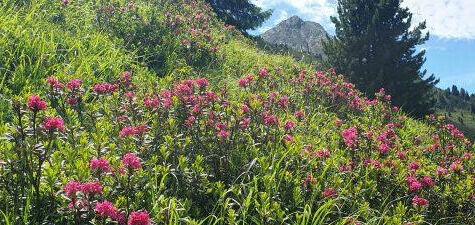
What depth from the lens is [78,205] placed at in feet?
10.1

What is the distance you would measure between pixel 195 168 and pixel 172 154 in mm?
454

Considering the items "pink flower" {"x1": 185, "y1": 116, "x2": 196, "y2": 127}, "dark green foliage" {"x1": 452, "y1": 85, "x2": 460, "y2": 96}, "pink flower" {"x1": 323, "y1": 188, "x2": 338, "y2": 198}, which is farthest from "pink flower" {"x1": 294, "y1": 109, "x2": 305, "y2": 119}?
"dark green foliage" {"x1": 452, "y1": 85, "x2": 460, "y2": 96}

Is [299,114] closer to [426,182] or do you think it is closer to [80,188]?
[426,182]

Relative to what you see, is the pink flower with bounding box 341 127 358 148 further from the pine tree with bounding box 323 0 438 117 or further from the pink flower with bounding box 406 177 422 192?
the pine tree with bounding box 323 0 438 117

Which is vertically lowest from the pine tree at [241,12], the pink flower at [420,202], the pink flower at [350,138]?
the pink flower at [420,202]

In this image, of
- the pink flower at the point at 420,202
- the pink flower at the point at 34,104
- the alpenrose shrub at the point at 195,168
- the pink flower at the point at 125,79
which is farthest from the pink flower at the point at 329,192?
the pink flower at the point at 125,79

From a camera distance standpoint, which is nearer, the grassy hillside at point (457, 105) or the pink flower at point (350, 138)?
the pink flower at point (350, 138)

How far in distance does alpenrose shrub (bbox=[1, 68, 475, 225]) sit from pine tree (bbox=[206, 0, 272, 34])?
72.1 feet

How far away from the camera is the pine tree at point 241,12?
27797 mm

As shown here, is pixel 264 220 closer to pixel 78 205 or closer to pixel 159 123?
pixel 78 205

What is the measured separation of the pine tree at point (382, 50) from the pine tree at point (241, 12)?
16.7 ft

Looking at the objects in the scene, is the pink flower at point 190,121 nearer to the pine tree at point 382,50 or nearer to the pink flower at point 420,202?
the pink flower at point 420,202

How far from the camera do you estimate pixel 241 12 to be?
28125 millimetres

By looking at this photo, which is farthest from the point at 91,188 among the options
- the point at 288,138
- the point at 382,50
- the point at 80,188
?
the point at 382,50
